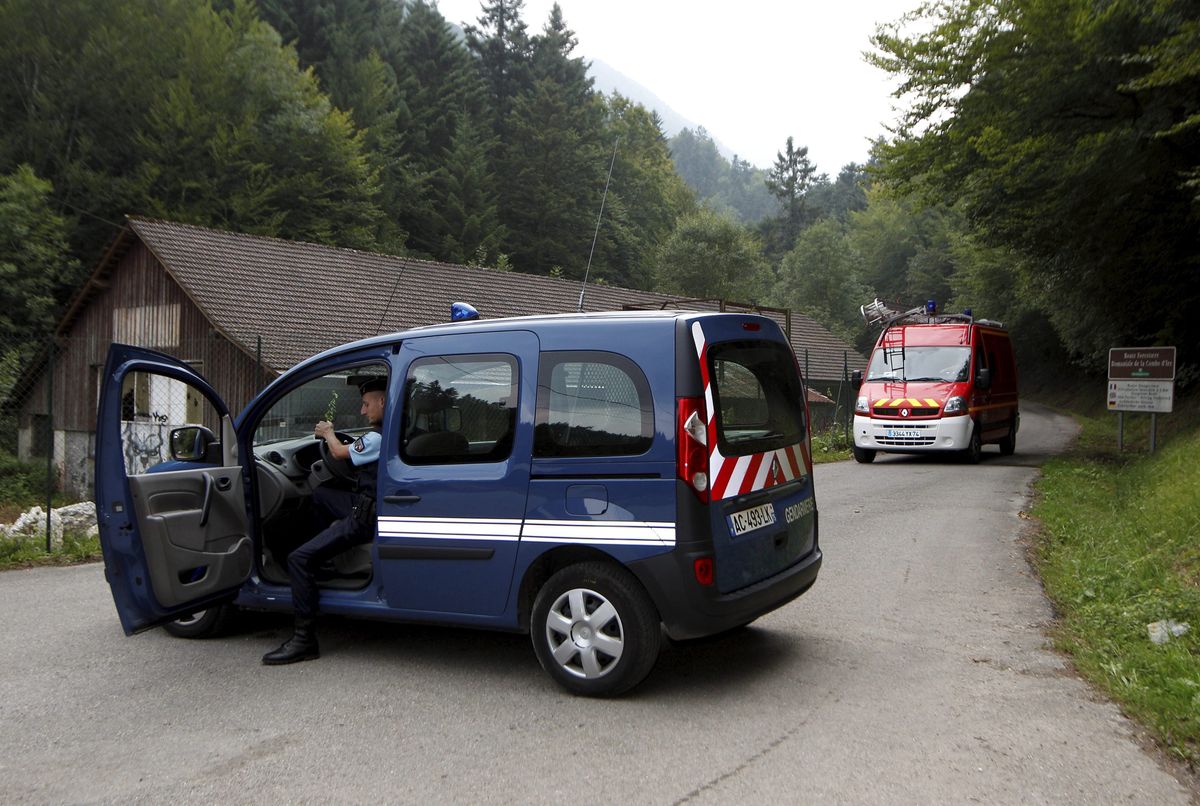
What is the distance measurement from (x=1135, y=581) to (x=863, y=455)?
12110 mm

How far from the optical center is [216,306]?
24828mm

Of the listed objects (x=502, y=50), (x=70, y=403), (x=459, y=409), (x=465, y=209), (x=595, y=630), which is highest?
(x=502, y=50)

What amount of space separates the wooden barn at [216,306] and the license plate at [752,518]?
1813cm

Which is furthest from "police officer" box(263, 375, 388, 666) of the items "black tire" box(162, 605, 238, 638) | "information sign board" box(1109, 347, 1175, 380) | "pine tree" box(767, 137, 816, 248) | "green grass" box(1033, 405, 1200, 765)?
"pine tree" box(767, 137, 816, 248)

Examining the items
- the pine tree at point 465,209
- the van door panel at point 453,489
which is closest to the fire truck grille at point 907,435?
the van door panel at point 453,489

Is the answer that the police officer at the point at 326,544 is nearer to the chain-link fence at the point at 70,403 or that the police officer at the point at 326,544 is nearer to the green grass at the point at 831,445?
the chain-link fence at the point at 70,403

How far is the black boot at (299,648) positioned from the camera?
5.58m

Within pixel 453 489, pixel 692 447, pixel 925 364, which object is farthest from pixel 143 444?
→ pixel 925 364

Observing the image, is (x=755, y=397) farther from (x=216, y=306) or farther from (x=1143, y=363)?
(x=216, y=306)

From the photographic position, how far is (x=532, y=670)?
5.43m

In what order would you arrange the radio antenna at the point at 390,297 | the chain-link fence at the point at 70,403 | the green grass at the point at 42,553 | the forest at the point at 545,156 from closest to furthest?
1. the green grass at the point at 42,553
2. the forest at the point at 545,156
3. the chain-link fence at the point at 70,403
4. the radio antenna at the point at 390,297

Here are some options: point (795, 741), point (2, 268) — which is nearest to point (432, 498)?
point (795, 741)

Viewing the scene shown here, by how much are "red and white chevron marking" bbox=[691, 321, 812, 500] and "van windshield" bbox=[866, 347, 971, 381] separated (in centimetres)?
1346

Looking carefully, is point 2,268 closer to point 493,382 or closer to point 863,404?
point 863,404
